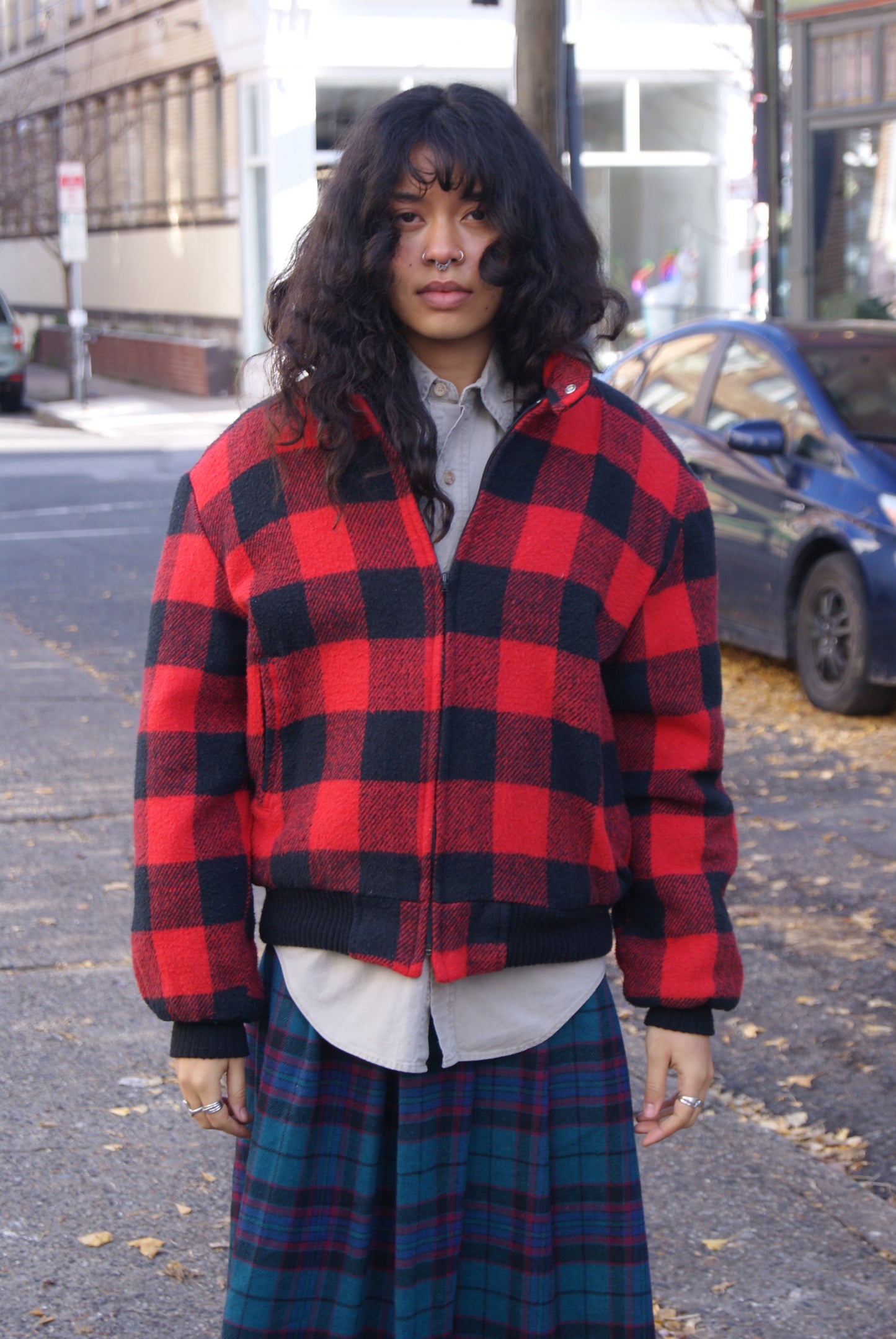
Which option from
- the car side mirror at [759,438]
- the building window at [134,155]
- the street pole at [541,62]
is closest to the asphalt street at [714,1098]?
the car side mirror at [759,438]

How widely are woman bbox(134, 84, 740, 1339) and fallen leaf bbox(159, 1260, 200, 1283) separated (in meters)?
1.13

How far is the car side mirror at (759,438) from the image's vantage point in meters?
7.44

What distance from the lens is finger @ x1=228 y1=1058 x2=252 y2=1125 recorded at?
6.81 feet

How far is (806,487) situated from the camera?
24.4 ft

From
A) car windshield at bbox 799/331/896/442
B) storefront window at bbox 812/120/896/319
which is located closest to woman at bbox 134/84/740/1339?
car windshield at bbox 799/331/896/442

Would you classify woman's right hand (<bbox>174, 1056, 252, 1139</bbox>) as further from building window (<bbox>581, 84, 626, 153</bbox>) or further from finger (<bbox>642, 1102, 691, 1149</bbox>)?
building window (<bbox>581, 84, 626, 153</bbox>)

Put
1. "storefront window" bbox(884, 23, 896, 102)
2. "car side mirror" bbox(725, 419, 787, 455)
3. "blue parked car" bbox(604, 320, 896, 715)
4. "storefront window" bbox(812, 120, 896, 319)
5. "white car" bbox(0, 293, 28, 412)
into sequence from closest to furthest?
"blue parked car" bbox(604, 320, 896, 715)
"car side mirror" bbox(725, 419, 787, 455)
"storefront window" bbox(884, 23, 896, 102)
"storefront window" bbox(812, 120, 896, 319)
"white car" bbox(0, 293, 28, 412)

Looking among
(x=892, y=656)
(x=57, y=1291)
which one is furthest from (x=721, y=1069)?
(x=892, y=656)

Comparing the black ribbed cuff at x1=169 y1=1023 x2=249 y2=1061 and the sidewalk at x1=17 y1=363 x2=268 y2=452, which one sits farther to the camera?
the sidewalk at x1=17 y1=363 x2=268 y2=452

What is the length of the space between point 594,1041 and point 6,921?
3.19 metres

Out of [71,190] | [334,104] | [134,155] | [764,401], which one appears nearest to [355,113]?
[334,104]

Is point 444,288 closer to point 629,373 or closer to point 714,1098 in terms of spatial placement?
point 714,1098

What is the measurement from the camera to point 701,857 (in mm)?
2109

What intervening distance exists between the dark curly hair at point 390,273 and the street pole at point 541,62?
639cm
